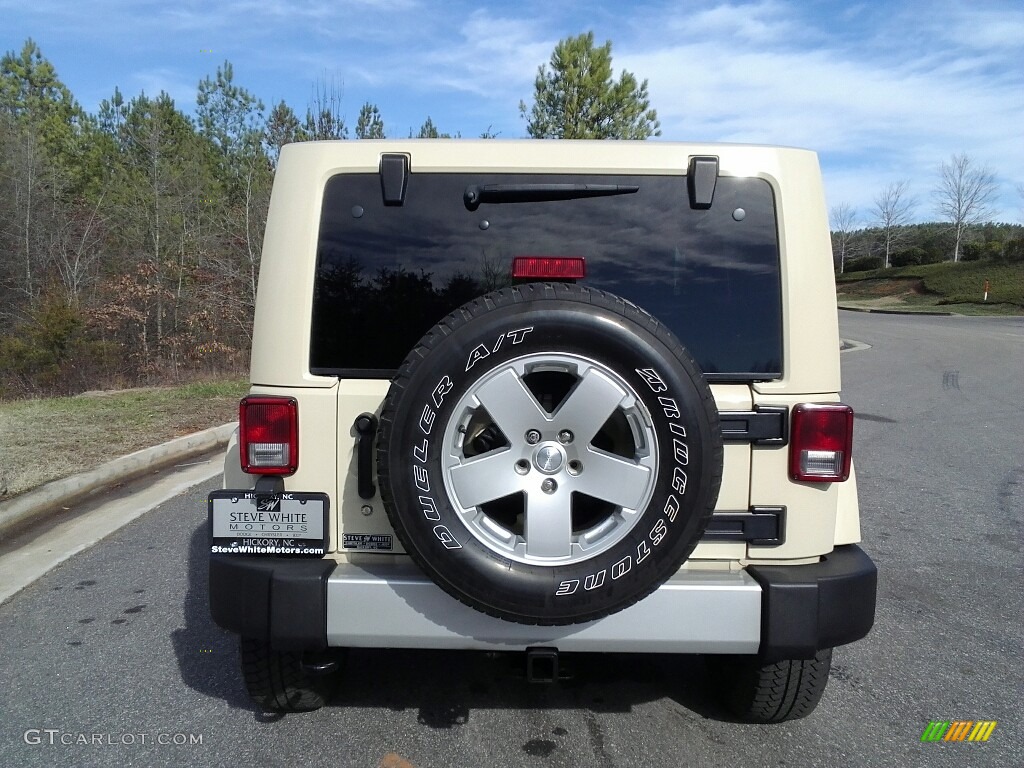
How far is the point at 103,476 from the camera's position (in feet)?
23.2

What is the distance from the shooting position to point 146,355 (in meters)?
21.9

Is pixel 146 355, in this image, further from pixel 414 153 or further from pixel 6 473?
pixel 414 153

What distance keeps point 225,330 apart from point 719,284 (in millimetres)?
20633

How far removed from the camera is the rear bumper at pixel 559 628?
250 centimetres

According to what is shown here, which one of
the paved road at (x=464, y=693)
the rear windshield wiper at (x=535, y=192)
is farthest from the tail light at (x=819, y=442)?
the paved road at (x=464, y=693)

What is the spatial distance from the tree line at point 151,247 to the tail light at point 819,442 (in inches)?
692

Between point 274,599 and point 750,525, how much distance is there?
162cm

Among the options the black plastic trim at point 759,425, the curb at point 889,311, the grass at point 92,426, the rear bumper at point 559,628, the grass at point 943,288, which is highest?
the grass at point 943,288

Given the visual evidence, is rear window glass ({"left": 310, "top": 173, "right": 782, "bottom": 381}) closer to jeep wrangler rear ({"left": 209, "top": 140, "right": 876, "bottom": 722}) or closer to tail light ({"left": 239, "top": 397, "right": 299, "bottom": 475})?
jeep wrangler rear ({"left": 209, "top": 140, "right": 876, "bottom": 722})

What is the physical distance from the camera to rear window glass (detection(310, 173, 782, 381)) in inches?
105

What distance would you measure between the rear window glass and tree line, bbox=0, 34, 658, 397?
16694mm

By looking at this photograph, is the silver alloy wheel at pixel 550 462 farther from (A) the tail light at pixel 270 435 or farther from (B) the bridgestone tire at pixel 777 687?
(B) the bridgestone tire at pixel 777 687

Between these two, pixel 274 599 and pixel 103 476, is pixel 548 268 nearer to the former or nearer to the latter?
pixel 274 599

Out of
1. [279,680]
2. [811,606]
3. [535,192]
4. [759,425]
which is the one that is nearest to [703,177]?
[535,192]
